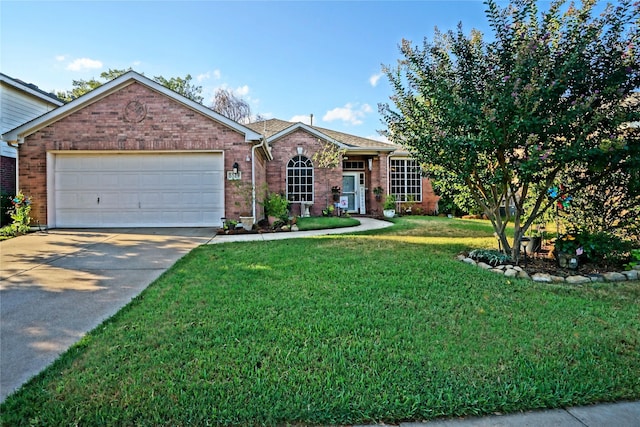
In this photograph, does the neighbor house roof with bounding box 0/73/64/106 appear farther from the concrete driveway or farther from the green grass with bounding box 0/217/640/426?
the green grass with bounding box 0/217/640/426

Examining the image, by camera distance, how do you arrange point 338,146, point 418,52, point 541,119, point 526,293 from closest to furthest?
point 526,293 < point 541,119 < point 418,52 < point 338,146

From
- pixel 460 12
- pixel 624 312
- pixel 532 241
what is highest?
pixel 460 12

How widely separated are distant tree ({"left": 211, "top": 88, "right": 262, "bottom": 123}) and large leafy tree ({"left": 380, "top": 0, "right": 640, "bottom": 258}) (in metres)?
23.3

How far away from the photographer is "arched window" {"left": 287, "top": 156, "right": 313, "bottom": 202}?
589 inches

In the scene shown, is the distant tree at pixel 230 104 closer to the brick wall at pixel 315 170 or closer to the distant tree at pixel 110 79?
the distant tree at pixel 110 79

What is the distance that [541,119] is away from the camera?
4.59 metres

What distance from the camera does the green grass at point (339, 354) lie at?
6.77ft

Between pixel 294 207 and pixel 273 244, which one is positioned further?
pixel 294 207

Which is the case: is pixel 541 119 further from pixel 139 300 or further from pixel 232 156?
pixel 232 156

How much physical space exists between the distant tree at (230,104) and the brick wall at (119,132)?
1682 cm

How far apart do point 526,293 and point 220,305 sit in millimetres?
3689

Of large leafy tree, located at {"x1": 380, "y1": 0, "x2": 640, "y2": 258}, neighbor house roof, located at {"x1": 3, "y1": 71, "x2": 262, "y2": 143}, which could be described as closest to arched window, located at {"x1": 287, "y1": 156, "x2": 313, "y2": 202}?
neighbor house roof, located at {"x1": 3, "y1": 71, "x2": 262, "y2": 143}

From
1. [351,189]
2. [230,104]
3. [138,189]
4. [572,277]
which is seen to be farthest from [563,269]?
[230,104]

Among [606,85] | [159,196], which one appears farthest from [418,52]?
[159,196]
